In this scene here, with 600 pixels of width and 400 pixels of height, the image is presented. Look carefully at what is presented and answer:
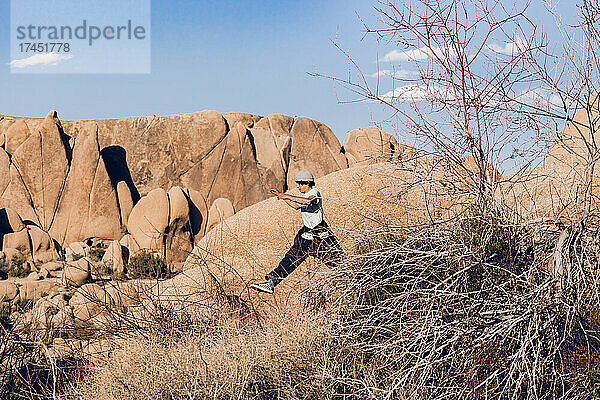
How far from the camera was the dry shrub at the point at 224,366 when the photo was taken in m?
4.16

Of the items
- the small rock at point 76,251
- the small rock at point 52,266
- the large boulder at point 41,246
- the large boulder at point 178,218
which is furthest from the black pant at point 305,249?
the large boulder at point 41,246

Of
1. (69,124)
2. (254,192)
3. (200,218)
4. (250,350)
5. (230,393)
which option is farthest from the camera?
(69,124)

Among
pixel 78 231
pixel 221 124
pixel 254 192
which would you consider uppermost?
pixel 221 124

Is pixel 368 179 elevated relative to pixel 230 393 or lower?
elevated

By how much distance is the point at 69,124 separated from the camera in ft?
94.4

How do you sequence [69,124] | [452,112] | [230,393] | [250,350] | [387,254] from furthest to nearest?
[69,124], [452,112], [387,254], [250,350], [230,393]

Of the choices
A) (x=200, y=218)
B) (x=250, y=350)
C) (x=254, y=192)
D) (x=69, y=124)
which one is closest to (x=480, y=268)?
(x=250, y=350)

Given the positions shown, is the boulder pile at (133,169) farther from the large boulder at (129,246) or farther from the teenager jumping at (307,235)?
the teenager jumping at (307,235)

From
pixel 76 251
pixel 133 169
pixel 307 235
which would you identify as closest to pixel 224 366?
pixel 307 235

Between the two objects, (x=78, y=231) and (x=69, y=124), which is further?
(x=69, y=124)

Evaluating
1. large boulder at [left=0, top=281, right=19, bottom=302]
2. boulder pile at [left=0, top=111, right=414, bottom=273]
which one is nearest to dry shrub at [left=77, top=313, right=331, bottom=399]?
large boulder at [left=0, top=281, right=19, bottom=302]

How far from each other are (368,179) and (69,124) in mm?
23260

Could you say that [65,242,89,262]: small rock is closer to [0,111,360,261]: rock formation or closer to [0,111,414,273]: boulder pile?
[0,111,414,273]: boulder pile

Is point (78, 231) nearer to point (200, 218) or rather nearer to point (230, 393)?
point (200, 218)
